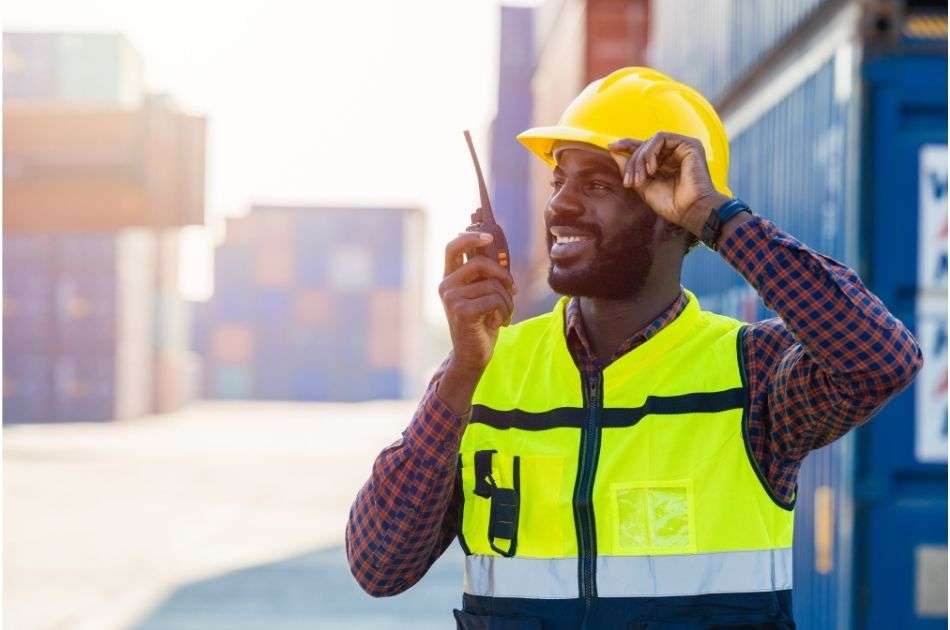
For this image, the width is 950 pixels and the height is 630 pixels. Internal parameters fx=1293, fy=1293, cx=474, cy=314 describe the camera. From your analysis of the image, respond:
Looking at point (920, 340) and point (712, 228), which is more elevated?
point (712, 228)

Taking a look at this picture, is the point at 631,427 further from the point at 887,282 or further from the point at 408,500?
the point at 887,282

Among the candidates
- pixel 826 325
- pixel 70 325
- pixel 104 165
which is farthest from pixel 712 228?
pixel 70 325

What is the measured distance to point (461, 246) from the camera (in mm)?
2365

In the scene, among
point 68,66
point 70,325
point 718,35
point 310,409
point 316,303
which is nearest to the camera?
point 718,35

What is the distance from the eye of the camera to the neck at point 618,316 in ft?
8.64

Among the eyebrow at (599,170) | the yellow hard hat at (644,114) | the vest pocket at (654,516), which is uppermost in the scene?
the yellow hard hat at (644,114)

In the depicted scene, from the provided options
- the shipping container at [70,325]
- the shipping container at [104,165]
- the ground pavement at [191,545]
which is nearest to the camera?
the ground pavement at [191,545]

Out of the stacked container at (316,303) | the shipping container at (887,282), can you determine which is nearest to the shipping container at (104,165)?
the shipping container at (887,282)

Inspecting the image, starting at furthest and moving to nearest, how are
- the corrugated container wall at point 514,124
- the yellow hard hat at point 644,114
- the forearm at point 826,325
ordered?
the corrugated container wall at point 514,124 < the yellow hard hat at point 644,114 < the forearm at point 826,325

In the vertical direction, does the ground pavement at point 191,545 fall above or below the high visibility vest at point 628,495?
below

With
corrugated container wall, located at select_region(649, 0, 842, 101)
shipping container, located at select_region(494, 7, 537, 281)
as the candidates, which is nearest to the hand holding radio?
corrugated container wall, located at select_region(649, 0, 842, 101)

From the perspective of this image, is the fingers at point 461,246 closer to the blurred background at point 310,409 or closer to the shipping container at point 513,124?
the blurred background at point 310,409

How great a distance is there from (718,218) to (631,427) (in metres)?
0.43

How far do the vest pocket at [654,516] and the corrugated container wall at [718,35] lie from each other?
4.09 metres
